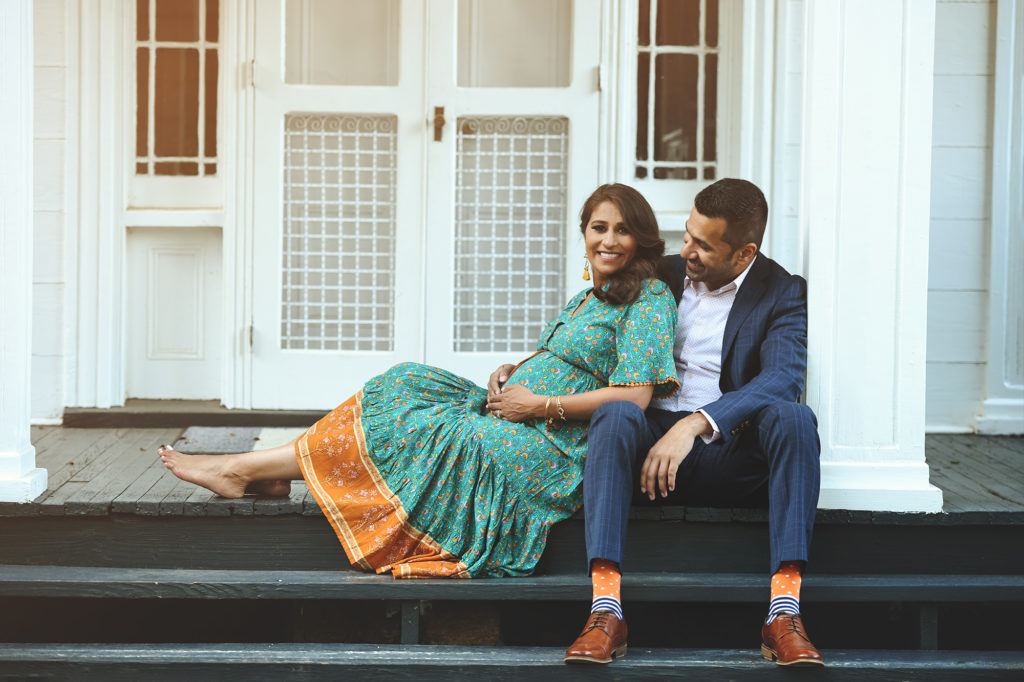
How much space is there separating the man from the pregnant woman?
0.13 metres

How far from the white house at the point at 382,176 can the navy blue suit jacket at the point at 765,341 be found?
1216 millimetres

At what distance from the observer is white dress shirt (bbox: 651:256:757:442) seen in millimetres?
2883

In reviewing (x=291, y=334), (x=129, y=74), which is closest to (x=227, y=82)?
(x=129, y=74)

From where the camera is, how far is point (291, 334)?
4.16 metres

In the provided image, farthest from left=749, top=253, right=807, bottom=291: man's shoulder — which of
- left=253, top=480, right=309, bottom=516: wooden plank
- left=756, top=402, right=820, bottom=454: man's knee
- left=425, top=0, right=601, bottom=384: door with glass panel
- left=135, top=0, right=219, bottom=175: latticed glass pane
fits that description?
left=135, top=0, right=219, bottom=175: latticed glass pane

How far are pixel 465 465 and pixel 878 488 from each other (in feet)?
3.83

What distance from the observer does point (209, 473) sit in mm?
2889

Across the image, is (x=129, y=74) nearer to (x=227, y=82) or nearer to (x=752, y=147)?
(x=227, y=82)

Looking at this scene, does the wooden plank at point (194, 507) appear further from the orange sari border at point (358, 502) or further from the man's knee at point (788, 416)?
the man's knee at point (788, 416)

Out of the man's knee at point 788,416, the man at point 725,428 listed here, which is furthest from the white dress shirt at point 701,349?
the man's knee at point 788,416

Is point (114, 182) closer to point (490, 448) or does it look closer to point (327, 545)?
point (327, 545)

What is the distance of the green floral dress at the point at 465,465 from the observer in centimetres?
273

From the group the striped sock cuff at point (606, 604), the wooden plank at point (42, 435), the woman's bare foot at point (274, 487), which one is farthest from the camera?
the wooden plank at point (42, 435)

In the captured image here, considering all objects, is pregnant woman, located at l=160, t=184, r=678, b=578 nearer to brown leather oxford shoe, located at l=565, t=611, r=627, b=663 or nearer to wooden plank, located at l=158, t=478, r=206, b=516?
wooden plank, located at l=158, t=478, r=206, b=516
